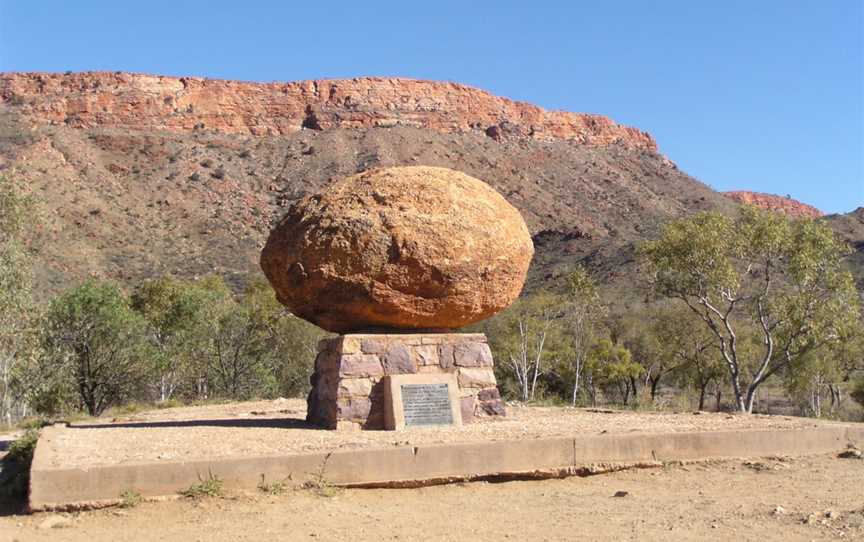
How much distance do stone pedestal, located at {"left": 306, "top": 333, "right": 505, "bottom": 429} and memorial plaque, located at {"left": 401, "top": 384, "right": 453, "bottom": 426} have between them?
0.25 m

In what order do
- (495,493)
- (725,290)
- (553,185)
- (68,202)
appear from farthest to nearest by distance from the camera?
(553,185) → (68,202) → (725,290) → (495,493)

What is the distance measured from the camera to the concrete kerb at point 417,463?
6199 mm

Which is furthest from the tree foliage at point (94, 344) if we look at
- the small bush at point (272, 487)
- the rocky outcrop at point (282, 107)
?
the rocky outcrop at point (282, 107)

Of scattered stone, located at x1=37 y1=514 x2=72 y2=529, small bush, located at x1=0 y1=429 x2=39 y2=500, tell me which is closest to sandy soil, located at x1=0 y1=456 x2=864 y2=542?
scattered stone, located at x1=37 y1=514 x2=72 y2=529

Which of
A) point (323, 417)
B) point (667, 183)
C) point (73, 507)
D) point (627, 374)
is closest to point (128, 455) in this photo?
point (73, 507)

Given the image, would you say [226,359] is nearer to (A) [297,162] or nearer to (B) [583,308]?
(B) [583,308]

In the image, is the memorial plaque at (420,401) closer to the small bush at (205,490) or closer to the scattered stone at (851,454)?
the small bush at (205,490)

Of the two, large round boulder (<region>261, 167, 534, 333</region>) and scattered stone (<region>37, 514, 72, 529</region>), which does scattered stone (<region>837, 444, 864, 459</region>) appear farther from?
scattered stone (<region>37, 514, 72, 529</region>)

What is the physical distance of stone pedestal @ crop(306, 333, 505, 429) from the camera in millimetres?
9148

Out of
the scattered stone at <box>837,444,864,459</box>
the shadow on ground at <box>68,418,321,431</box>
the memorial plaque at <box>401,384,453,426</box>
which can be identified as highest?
the memorial plaque at <box>401,384,453,426</box>

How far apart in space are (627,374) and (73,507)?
2505cm

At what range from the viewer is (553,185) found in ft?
215

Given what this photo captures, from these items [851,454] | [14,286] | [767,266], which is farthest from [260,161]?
[851,454]

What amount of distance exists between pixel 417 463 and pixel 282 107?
70.7m
